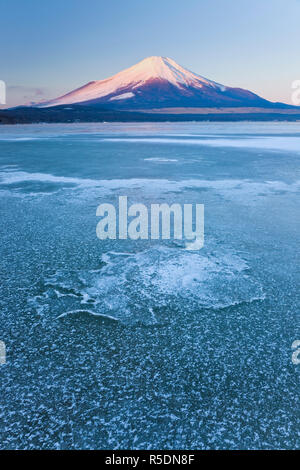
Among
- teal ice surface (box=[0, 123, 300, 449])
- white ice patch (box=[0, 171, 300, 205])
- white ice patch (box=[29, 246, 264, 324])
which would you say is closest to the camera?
teal ice surface (box=[0, 123, 300, 449])

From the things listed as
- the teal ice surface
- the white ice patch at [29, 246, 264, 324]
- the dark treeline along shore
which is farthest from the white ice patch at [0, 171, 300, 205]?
the dark treeline along shore

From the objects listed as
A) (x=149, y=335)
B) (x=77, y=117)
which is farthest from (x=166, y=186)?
(x=77, y=117)

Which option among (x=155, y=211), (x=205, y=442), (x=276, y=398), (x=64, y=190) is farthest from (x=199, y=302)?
(x=64, y=190)

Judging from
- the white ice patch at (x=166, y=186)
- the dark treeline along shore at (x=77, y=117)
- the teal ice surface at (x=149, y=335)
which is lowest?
the teal ice surface at (x=149, y=335)

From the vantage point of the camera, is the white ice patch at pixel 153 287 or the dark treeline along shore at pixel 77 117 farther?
the dark treeline along shore at pixel 77 117

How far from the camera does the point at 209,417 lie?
1.63 metres

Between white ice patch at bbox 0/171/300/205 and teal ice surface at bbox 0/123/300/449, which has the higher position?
white ice patch at bbox 0/171/300/205

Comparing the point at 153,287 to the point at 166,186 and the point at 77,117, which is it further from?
the point at 77,117

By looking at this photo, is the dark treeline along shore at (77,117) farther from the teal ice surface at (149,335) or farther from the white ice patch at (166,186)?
the teal ice surface at (149,335)

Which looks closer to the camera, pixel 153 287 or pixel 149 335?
pixel 149 335

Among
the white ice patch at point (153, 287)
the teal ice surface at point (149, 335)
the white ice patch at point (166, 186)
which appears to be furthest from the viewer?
the white ice patch at point (166, 186)

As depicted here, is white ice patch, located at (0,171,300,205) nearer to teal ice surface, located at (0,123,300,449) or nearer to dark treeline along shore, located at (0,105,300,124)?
teal ice surface, located at (0,123,300,449)

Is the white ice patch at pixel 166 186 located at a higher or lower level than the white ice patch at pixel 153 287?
higher

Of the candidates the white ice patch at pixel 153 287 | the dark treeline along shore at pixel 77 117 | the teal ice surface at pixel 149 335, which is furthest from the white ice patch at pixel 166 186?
the dark treeline along shore at pixel 77 117
